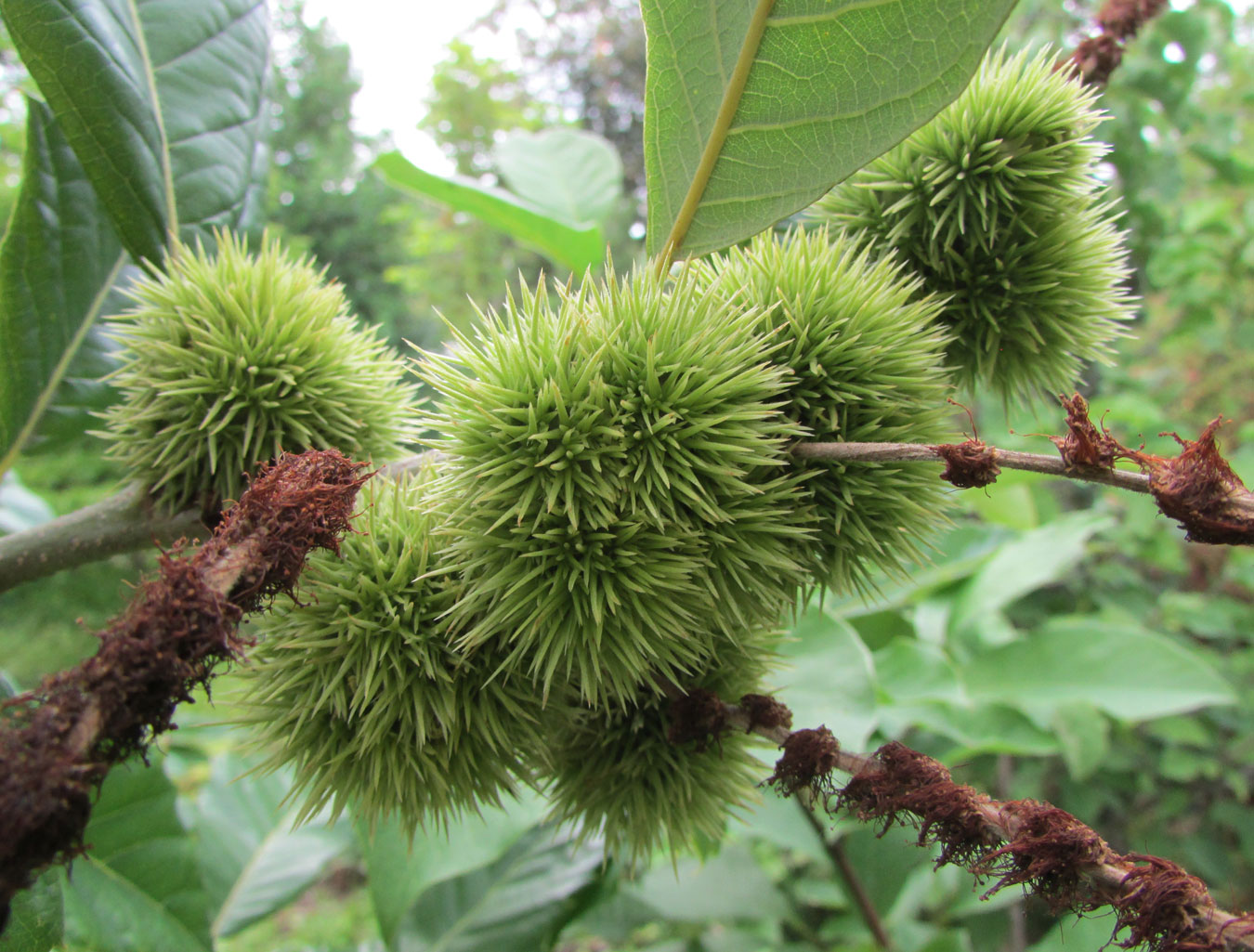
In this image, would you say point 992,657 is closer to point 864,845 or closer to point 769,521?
point 864,845

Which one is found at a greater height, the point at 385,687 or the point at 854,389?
the point at 854,389

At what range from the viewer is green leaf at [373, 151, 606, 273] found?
6.89ft

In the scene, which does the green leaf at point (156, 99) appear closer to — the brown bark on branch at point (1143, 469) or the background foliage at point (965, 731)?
the background foliage at point (965, 731)

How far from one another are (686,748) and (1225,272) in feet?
15.0

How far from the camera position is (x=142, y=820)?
5.18 ft

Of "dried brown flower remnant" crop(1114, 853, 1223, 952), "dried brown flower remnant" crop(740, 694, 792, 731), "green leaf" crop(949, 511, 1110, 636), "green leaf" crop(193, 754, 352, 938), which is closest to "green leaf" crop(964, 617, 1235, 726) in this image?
"green leaf" crop(949, 511, 1110, 636)

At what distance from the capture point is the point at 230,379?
1149 millimetres

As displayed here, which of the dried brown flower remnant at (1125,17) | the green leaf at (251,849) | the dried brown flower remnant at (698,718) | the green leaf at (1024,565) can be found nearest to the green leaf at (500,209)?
the dried brown flower remnant at (1125,17)

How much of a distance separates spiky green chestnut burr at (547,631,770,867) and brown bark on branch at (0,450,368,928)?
50 centimetres

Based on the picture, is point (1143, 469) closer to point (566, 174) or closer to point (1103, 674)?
point (1103, 674)

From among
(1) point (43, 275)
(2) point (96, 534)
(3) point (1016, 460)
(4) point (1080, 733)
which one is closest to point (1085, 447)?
(3) point (1016, 460)

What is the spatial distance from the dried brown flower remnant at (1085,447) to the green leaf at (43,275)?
1659 millimetres

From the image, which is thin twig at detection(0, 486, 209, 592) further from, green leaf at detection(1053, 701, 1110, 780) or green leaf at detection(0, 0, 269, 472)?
green leaf at detection(1053, 701, 1110, 780)

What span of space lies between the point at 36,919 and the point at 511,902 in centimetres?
118
